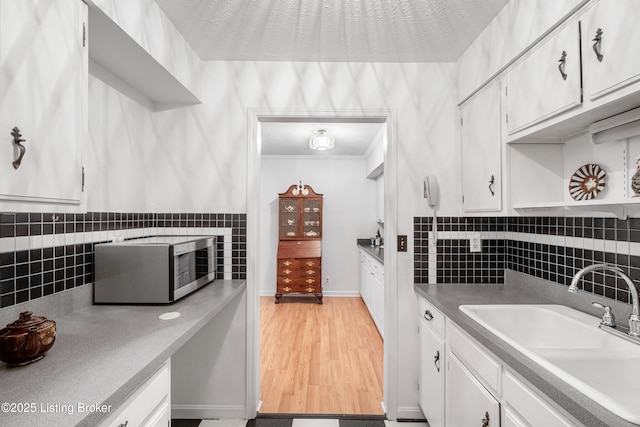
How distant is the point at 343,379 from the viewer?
2.70 metres

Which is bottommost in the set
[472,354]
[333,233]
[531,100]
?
[472,354]

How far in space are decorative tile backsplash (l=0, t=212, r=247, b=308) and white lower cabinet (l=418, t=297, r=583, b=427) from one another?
1.26 m

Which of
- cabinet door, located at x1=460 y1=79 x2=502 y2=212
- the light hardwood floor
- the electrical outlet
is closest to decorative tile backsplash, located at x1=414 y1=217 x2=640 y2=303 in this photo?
the electrical outlet

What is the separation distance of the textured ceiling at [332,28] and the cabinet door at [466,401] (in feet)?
5.70

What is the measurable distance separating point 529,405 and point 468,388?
455 millimetres

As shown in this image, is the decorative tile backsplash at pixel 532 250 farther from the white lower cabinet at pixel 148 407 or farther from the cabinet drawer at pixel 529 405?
the white lower cabinet at pixel 148 407

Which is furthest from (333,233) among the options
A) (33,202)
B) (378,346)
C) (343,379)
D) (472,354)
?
(33,202)

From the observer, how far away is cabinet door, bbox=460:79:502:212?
1.71m

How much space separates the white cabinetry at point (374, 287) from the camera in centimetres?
354

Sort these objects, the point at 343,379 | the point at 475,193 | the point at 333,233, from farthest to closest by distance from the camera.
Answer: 1. the point at 333,233
2. the point at 343,379
3. the point at 475,193

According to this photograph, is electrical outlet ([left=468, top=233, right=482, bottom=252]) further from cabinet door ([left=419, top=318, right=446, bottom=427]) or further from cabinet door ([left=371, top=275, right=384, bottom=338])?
cabinet door ([left=371, top=275, right=384, bottom=338])

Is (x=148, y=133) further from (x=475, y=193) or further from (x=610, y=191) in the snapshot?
(x=610, y=191)

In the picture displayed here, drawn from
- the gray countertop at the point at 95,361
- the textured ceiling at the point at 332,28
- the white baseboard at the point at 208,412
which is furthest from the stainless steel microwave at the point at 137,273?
the textured ceiling at the point at 332,28

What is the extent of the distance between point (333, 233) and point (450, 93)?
357cm
